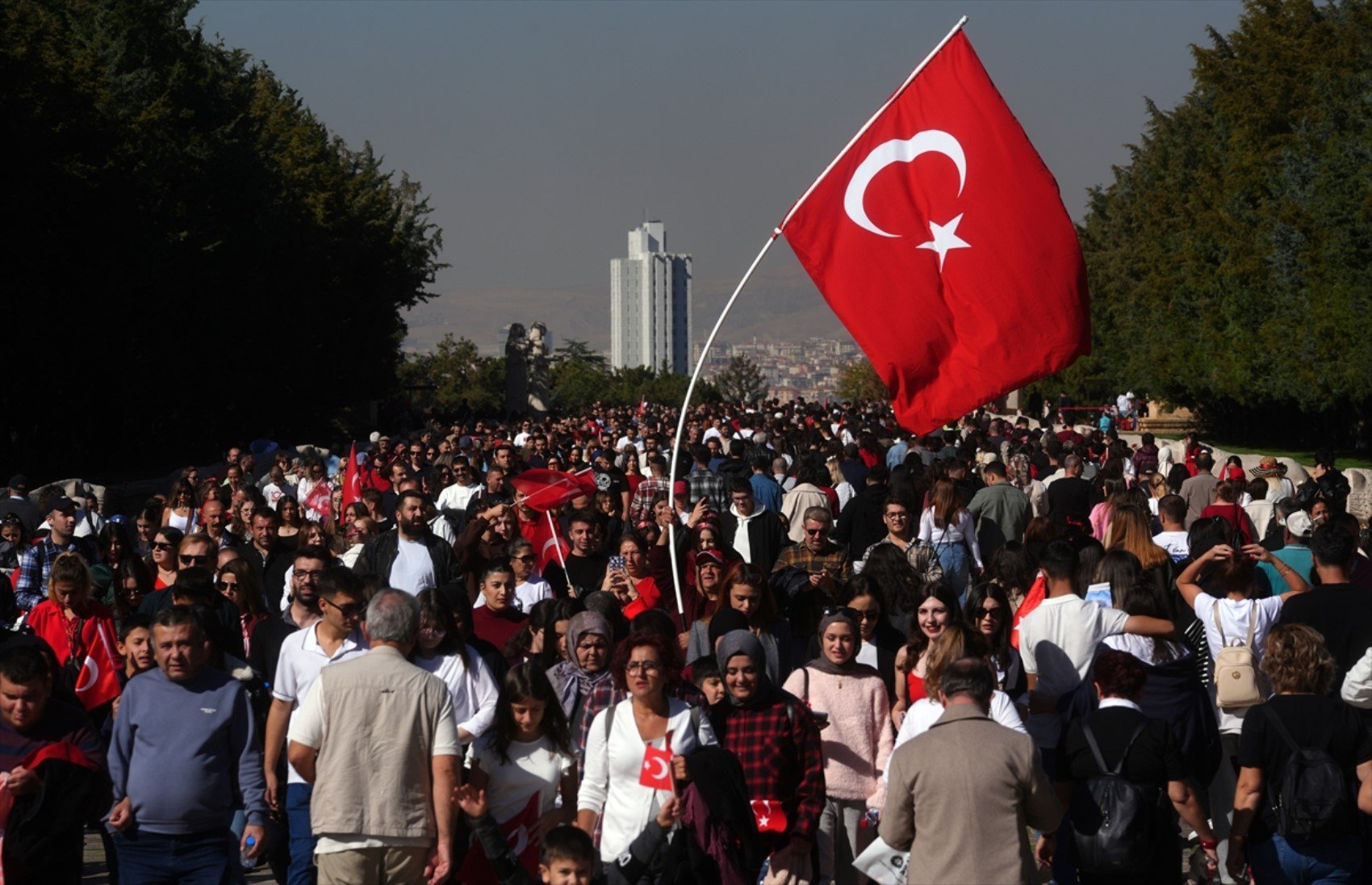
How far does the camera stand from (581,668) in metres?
7.56

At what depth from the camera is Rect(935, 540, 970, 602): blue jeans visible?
482 inches

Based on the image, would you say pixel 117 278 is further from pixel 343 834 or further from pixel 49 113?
pixel 343 834

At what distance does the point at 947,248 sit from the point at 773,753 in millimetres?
4699

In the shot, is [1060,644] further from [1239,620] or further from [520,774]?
[520,774]

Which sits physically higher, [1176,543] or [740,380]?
[740,380]

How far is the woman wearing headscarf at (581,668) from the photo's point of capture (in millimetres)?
7414

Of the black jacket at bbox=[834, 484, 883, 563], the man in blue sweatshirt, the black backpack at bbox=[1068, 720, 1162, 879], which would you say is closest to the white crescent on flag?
the man in blue sweatshirt

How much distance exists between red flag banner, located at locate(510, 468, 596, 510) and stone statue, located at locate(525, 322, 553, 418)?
203ft

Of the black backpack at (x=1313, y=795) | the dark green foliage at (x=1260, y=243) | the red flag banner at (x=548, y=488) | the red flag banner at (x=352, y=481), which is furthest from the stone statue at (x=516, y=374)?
the black backpack at (x=1313, y=795)

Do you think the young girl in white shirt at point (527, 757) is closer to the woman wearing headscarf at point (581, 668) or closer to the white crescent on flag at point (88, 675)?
the woman wearing headscarf at point (581, 668)

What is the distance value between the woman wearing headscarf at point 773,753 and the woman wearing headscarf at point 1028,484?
1002 cm

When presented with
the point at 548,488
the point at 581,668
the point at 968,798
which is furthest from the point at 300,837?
the point at 548,488

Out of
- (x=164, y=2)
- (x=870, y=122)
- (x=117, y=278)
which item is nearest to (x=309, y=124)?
(x=164, y=2)

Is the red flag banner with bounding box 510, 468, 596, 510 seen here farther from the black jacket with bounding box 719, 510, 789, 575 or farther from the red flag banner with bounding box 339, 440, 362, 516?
the red flag banner with bounding box 339, 440, 362, 516
